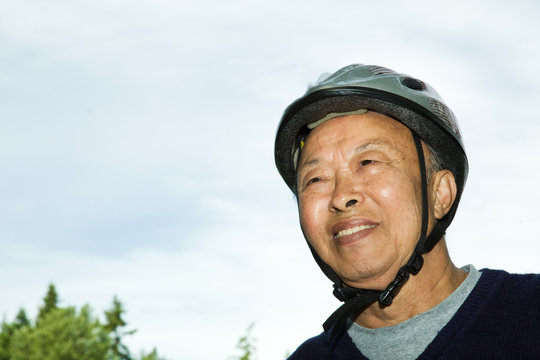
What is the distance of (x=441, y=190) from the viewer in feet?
13.4

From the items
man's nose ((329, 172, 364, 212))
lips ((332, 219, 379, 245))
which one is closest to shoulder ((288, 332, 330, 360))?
lips ((332, 219, 379, 245))

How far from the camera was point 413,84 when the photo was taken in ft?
14.0

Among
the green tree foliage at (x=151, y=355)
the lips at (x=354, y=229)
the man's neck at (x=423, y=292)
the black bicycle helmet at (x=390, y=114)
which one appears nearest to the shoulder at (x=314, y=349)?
the black bicycle helmet at (x=390, y=114)

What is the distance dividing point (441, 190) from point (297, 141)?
45.0 inches

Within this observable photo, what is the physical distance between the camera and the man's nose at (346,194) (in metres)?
3.76

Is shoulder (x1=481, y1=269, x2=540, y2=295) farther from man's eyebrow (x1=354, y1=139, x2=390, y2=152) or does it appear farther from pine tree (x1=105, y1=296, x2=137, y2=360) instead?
pine tree (x1=105, y1=296, x2=137, y2=360)

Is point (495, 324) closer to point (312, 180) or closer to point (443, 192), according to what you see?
point (443, 192)

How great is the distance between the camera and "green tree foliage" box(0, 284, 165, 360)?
211 ft

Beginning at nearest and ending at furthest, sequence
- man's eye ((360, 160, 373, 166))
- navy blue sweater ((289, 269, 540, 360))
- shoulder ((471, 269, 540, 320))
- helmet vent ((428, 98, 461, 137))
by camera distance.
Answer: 1. navy blue sweater ((289, 269, 540, 360))
2. shoulder ((471, 269, 540, 320))
3. man's eye ((360, 160, 373, 166))
4. helmet vent ((428, 98, 461, 137))

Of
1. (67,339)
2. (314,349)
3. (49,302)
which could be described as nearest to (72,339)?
(67,339)

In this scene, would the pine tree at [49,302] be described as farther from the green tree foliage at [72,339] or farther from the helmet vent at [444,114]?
the helmet vent at [444,114]

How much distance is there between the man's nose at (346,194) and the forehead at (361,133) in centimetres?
24

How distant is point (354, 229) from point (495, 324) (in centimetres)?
94

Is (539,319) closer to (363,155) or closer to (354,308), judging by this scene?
(354,308)
